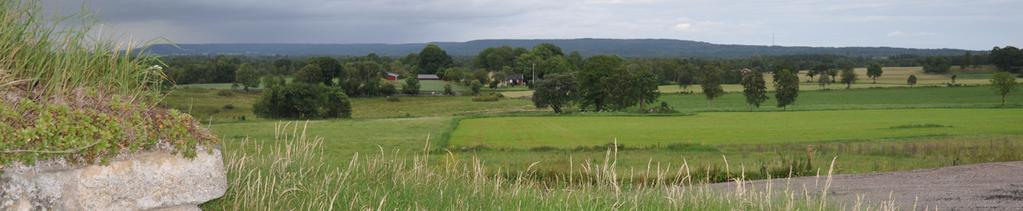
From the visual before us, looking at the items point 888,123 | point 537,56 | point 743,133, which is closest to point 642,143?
point 743,133

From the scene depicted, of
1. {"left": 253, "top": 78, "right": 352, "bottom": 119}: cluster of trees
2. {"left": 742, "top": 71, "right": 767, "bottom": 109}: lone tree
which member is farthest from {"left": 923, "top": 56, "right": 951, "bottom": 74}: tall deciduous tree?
{"left": 253, "top": 78, "right": 352, "bottom": 119}: cluster of trees

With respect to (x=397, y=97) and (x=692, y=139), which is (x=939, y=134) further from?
(x=397, y=97)

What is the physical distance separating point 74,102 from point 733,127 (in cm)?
4809

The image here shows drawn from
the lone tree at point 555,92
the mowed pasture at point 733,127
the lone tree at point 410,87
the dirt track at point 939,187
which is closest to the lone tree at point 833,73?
the lone tree at point 555,92

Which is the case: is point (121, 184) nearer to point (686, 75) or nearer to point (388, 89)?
point (388, 89)

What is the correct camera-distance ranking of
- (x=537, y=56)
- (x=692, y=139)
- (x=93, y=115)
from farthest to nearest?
(x=537, y=56) < (x=692, y=139) < (x=93, y=115)

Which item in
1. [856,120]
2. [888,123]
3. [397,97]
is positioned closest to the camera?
[888,123]

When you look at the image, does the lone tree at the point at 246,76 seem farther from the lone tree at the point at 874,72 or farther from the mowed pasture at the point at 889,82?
the lone tree at the point at 874,72

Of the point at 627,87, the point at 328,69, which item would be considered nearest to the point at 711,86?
the point at 627,87

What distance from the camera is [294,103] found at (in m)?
74.9

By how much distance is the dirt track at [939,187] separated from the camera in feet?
47.3

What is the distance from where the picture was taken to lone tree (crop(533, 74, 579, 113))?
8994 cm

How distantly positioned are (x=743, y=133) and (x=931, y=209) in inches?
1315

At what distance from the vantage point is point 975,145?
33.5 metres
